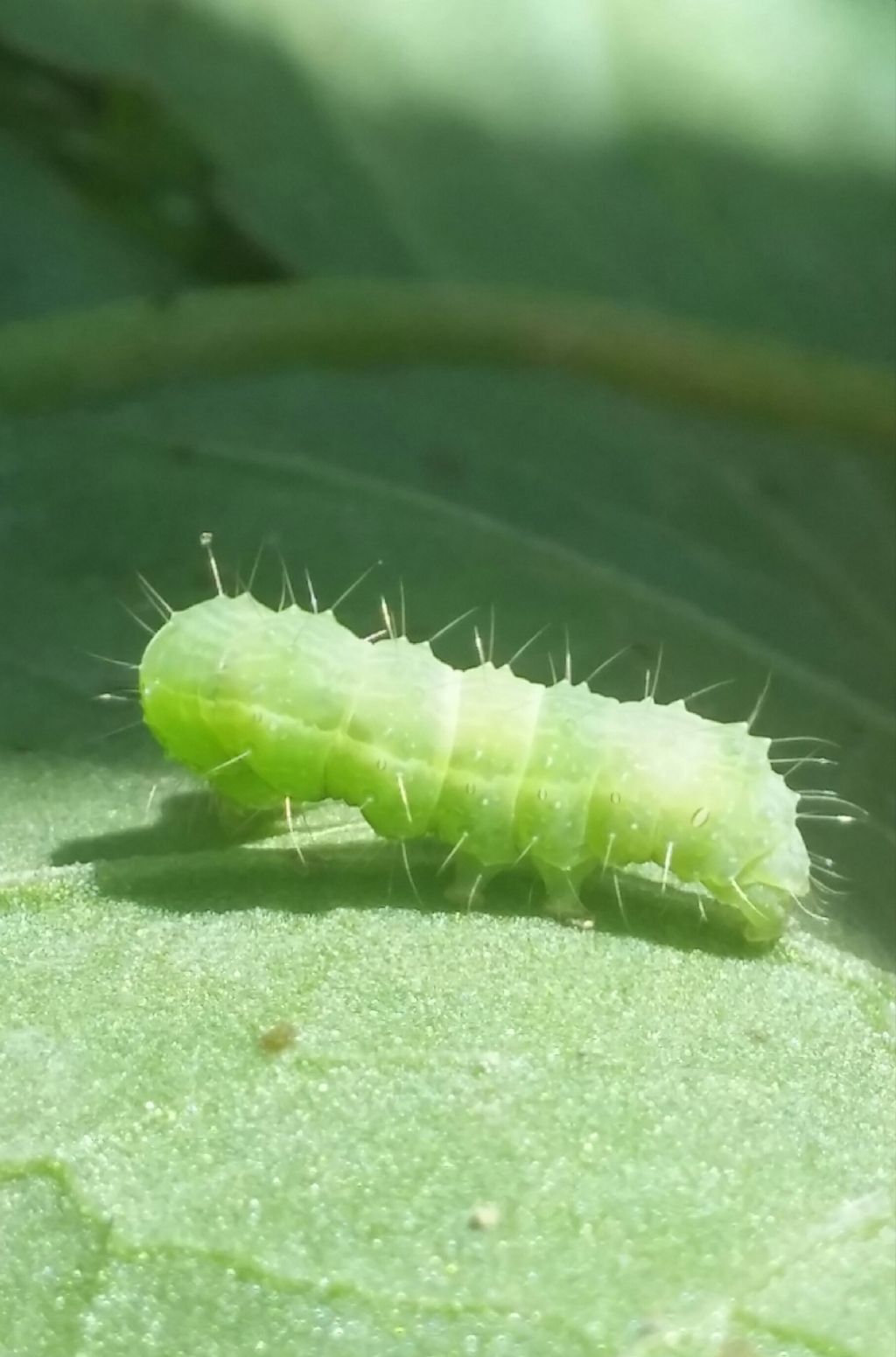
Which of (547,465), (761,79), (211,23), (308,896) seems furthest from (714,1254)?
(211,23)

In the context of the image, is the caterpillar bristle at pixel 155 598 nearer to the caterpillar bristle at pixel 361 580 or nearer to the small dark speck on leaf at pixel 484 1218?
the caterpillar bristle at pixel 361 580

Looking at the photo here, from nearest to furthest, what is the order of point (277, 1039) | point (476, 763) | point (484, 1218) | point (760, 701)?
point (484, 1218) < point (277, 1039) < point (476, 763) < point (760, 701)

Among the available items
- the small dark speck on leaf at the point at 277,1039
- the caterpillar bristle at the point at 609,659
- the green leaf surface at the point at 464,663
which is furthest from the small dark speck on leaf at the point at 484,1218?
the caterpillar bristle at the point at 609,659

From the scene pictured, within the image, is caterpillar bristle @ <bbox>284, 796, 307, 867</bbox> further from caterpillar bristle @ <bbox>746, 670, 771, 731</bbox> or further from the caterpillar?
caterpillar bristle @ <bbox>746, 670, 771, 731</bbox>

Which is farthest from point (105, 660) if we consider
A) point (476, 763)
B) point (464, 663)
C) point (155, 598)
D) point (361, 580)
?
point (476, 763)

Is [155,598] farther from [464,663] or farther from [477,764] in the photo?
[477,764]

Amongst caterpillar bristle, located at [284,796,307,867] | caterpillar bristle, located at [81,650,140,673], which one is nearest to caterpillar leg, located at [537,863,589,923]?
caterpillar bristle, located at [284,796,307,867]

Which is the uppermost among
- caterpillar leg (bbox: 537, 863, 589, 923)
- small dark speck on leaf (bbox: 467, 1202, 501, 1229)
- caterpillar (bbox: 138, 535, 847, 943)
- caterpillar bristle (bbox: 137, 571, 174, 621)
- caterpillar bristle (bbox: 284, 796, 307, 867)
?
caterpillar (bbox: 138, 535, 847, 943)

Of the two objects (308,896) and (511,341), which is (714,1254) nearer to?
(308,896)
